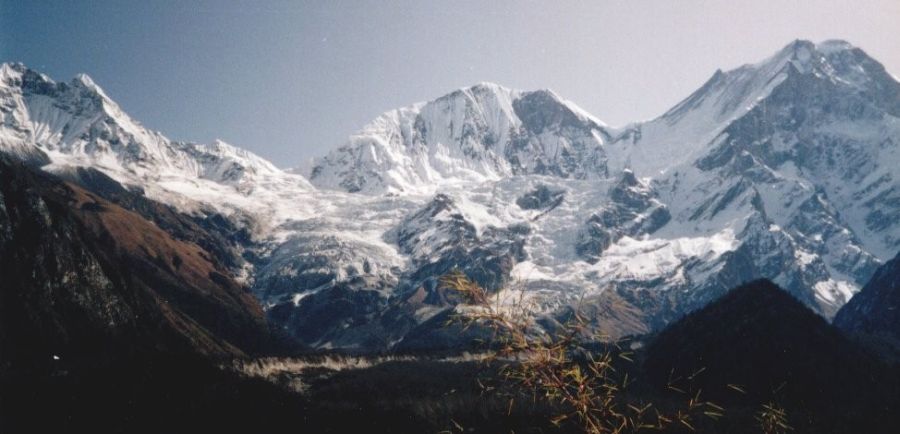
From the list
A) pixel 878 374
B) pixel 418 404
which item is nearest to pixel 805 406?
pixel 878 374

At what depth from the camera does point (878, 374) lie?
138 metres

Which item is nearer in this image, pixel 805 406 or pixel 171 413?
pixel 171 413

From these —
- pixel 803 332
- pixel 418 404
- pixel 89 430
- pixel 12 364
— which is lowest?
pixel 803 332

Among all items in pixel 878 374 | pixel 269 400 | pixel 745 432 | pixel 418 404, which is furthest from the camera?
pixel 878 374

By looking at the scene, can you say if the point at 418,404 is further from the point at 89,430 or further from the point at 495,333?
the point at 495,333

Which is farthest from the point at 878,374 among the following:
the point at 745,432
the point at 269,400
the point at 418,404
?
the point at 269,400

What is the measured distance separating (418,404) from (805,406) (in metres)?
67.8

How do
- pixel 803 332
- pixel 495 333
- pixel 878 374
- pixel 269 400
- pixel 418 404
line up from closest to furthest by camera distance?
pixel 495 333 → pixel 418 404 → pixel 269 400 → pixel 878 374 → pixel 803 332

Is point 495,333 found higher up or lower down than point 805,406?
Answer: higher up

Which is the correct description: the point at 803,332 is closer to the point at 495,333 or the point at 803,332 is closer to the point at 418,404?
the point at 418,404

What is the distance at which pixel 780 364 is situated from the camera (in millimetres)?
134000

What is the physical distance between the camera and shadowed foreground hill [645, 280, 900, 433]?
116 m

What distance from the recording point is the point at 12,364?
169 meters

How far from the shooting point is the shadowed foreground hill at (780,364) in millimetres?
115562
